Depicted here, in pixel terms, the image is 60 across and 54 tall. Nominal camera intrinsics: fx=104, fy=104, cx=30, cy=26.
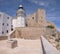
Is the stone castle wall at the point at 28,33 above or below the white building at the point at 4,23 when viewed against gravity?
below

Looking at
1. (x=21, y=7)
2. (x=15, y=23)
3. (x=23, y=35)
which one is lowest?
(x=23, y=35)

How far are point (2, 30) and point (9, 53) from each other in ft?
64.7

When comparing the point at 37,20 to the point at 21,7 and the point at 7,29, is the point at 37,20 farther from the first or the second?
the point at 7,29

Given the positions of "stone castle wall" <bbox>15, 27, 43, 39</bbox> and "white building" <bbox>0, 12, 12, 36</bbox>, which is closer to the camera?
"stone castle wall" <bbox>15, 27, 43, 39</bbox>

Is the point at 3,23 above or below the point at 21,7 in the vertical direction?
below

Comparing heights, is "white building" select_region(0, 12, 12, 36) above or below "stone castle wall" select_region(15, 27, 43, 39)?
above

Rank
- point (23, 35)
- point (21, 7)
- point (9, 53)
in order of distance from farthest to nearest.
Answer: point (21, 7) → point (23, 35) → point (9, 53)

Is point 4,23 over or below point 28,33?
over

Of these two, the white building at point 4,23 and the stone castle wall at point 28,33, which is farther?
the white building at point 4,23

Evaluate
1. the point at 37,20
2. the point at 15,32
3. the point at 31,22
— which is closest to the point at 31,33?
the point at 15,32

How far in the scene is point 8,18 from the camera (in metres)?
28.1

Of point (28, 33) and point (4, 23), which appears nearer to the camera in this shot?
point (28, 33)

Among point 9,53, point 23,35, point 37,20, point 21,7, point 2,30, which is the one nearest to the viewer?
point 9,53

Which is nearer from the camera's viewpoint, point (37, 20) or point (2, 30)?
point (2, 30)
